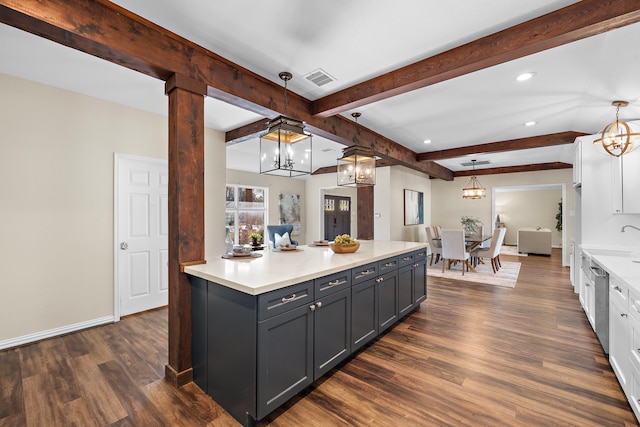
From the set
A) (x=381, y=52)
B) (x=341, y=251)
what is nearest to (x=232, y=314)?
(x=341, y=251)

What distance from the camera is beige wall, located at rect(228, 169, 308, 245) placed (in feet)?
25.0

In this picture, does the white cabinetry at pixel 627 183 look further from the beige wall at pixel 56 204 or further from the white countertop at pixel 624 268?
the beige wall at pixel 56 204

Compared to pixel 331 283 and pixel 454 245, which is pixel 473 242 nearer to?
pixel 454 245

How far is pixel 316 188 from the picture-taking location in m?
8.74

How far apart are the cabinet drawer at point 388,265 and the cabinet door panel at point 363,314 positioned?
0.66 ft

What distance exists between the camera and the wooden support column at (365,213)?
6902 mm

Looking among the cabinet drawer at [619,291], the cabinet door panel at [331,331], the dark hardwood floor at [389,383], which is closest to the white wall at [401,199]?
the dark hardwood floor at [389,383]

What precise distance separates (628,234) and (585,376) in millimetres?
2470

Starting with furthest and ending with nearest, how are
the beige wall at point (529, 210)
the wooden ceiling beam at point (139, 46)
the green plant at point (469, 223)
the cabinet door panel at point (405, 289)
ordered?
the beige wall at point (529, 210) < the green plant at point (469, 223) < the cabinet door panel at point (405, 289) < the wooden ceiling beam at point (139, 46)

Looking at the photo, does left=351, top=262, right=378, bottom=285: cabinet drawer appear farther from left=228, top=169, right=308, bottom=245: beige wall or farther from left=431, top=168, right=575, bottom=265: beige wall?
left=431, top=168, right=575, bottom=265: beige wall

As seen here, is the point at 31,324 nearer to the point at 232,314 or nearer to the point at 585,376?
the point at 232,314

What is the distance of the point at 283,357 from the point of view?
6.09 feet

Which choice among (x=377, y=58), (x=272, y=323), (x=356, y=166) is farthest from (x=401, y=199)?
(x=272, y=323)

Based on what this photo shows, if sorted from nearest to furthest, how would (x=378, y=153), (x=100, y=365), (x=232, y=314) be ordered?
(x=232, y=314) < (x=100, y=365) < (x=378, y=153)
